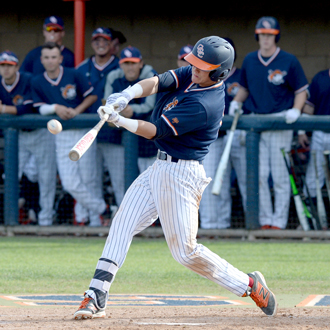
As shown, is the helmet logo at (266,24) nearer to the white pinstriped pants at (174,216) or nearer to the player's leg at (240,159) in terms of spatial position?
the player's leg at (240,159)

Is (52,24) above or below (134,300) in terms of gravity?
above

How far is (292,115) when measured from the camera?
627 centimetres

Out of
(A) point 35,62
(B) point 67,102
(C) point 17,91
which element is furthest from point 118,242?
(A) point 35,62

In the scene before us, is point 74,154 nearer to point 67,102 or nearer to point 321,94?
point 67,102

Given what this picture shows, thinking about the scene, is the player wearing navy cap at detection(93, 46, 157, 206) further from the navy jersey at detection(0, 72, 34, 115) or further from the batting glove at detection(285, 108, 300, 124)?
Answer: the batting glove at detection(285, 108, 300, 124)

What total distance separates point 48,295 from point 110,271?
0.92 metres

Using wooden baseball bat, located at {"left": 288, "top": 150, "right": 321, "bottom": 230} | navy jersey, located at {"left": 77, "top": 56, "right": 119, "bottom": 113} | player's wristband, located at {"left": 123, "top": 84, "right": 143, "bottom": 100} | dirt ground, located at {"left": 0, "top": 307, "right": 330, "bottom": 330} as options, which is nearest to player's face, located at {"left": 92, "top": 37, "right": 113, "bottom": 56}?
navy jersey, located at {"left": 77, "top": 56, "right": 119, "bottom": 113}

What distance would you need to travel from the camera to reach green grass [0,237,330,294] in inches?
177

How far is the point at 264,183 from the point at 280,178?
17cm

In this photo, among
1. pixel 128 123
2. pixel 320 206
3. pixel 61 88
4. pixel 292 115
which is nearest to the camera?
pixel 128 123

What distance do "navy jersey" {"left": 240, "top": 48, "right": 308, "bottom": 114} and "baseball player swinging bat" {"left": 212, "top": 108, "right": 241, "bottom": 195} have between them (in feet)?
0.90

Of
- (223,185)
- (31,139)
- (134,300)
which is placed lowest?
(134,300)

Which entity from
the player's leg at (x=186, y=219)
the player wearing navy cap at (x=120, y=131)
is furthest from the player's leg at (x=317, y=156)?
the player's leg at (x=186, y=219)

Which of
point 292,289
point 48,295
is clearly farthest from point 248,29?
point 48,295
